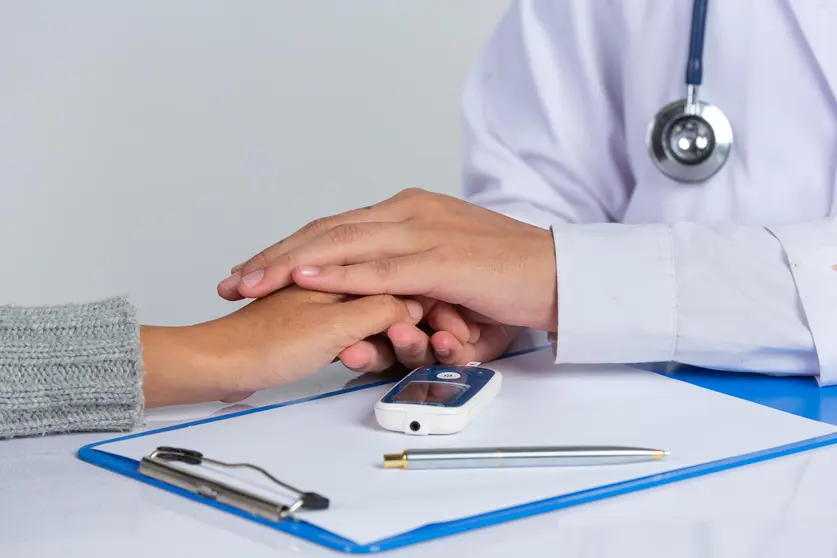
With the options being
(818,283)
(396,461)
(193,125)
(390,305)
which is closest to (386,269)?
(390,305)

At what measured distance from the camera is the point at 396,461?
67 centimetres

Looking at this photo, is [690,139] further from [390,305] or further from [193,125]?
[193,125]

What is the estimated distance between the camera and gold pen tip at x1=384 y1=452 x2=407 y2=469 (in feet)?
2.21

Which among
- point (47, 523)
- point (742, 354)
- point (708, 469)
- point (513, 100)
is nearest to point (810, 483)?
point (708, 469)

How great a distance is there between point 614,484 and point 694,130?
56 centimetres

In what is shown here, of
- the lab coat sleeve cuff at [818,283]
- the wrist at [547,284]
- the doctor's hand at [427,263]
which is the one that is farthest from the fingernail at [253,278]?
the lab coat sleeve cuff at [818,283]

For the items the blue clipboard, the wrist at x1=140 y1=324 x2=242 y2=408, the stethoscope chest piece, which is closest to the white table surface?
the blue clipboard

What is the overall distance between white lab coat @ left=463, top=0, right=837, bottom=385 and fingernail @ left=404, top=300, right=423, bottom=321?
12cm

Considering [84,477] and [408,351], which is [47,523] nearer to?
[84,477]

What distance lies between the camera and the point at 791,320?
0.93m

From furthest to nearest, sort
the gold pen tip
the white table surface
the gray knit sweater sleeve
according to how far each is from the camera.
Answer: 1. the gray knit sweater sleeve
2. the gold pen tip
3. the white table surface

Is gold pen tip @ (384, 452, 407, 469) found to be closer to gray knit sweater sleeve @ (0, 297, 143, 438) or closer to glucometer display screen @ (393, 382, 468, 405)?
glucometer display screen @ (393, 382, 468, 405)

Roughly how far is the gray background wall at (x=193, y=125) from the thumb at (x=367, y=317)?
4.59 ft

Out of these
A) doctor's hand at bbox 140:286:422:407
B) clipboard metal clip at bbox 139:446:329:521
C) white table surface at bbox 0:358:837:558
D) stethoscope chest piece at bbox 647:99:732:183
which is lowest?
white table surface at bbox 0:358:837:558
